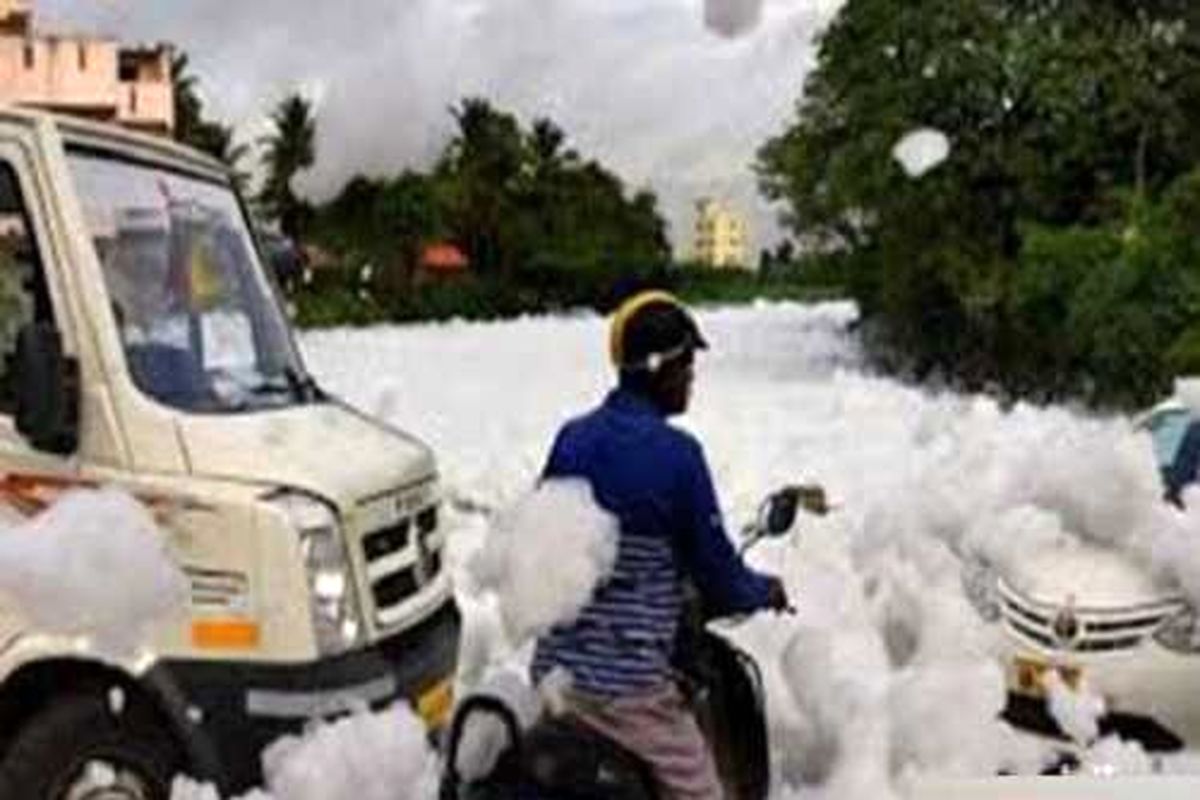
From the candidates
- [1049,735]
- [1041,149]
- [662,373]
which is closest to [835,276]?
[1041,149]

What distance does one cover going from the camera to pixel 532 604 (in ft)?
17.5

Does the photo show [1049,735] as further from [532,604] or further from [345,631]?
[532,604]

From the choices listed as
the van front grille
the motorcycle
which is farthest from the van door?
the motorcycle

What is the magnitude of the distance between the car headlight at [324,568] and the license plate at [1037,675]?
9.50 feet

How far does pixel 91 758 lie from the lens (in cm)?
711

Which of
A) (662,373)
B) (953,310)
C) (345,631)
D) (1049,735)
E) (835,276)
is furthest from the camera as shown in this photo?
(835,276)

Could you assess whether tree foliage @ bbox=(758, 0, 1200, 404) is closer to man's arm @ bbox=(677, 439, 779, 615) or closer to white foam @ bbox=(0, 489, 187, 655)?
white foam @ bbox=(0, 489, 187, 655)

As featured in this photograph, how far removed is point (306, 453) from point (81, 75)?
11.9 feet

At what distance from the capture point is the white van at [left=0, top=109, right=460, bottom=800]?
7.04 m

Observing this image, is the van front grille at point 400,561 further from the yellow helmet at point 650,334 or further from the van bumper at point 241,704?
the yellow helmet at point 650,334

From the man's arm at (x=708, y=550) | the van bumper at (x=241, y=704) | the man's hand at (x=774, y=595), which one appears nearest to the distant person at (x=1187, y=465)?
A: the van bumper at (x=241, y=704)

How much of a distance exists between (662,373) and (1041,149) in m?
38.5

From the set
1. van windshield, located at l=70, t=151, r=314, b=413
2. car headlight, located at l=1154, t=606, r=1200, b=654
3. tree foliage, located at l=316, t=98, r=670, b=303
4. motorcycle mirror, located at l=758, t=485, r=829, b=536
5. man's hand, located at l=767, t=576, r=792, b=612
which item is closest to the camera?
man's hand, located at l=767, t=576, r=792, b=612

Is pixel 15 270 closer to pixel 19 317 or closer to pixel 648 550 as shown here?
pixel 19 317
